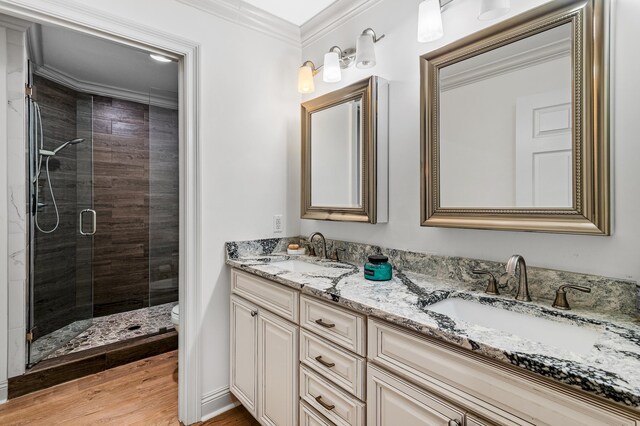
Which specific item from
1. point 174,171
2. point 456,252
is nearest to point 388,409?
point 456,252

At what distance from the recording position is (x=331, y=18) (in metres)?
2.04

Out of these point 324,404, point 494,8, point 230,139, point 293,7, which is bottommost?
point 324,404

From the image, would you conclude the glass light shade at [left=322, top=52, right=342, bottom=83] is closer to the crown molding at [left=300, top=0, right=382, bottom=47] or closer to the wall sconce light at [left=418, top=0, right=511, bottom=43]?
the crown molding at [left=300, top=0, right=382, bottom=47]

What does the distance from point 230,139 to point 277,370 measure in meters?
1.32

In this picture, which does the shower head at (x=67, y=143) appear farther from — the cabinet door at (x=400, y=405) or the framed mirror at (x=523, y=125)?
the cabinet door at (x=400, y=405)

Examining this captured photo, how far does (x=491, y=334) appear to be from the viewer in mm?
861

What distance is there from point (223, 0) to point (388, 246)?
5.58ft

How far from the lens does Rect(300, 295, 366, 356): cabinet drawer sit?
1.16 metres

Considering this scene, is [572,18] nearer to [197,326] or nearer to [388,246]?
[388,246]

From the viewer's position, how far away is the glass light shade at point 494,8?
3.88 feet

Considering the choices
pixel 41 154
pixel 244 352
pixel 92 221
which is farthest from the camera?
pixel 92 221

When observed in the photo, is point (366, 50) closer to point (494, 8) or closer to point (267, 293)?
point (494, 8)

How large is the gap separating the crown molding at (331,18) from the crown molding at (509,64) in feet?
2.36

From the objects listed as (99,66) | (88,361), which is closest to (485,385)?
(88,361)
